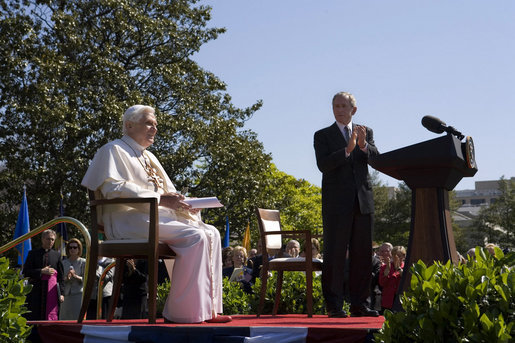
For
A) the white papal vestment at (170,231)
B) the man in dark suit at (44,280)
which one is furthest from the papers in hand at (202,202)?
the man in dark suit at (44,280)

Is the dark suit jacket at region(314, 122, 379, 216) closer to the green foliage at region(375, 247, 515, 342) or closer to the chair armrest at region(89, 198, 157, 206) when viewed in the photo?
the chair armrest at region(89, 198, 157, 206)

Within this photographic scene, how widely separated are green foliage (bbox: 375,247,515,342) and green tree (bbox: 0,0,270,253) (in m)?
19.8

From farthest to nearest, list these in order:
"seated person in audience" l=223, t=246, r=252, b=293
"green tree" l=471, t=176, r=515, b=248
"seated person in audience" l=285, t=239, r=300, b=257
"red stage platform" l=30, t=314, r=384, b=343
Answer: "green tree" l=471, t=176, r=515, b=248, "seated person in audience" l=223, t=246, r=252, b=293, "seated person in audience" l=285, t=239, r=300, b=257, "red stage platform" l=30, t=314, r=384, b=343

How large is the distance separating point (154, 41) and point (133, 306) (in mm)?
18657

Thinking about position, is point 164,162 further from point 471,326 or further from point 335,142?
point 471,326

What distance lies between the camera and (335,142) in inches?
267

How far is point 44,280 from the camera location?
10.1 m

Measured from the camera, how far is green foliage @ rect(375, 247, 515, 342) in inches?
129

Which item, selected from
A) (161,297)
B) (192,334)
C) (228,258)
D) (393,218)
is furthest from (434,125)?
(393,218)

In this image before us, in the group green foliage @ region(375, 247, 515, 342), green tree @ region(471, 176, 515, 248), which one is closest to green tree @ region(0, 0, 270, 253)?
green foliage @ region(375, 247, 515, 342)

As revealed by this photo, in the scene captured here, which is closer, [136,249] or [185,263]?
[136,249]

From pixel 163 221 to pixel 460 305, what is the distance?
319 cm

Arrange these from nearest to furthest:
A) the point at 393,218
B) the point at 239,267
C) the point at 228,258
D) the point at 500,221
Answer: the point at 239,267 < the point at 228,258 < the point at 500,221 < the point at 393,218

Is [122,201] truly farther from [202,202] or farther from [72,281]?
[72,281]
